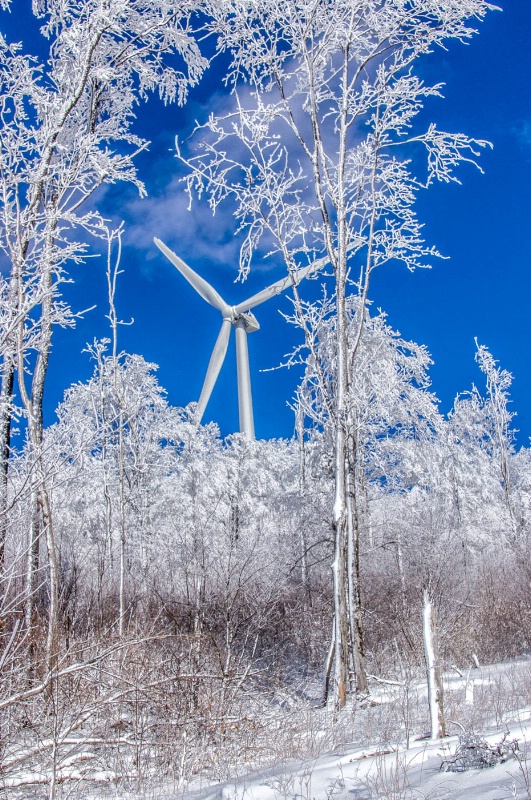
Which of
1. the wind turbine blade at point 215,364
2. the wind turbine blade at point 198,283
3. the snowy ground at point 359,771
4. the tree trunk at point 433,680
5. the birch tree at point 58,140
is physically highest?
the wind turbine blade at point 198,283

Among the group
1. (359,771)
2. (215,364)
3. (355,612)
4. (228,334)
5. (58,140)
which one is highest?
(228,334)

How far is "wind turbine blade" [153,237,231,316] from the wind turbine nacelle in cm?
158

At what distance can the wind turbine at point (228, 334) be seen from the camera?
1141 inches

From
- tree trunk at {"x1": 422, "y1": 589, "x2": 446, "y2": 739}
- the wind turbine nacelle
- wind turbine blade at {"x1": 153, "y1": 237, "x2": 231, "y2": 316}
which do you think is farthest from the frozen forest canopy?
the wind turbine nacelle

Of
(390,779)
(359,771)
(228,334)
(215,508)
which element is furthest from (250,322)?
(390,779)

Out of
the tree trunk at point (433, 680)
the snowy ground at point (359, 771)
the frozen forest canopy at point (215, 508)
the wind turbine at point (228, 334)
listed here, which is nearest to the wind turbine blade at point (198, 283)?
the wind turbine at point (228, 334)

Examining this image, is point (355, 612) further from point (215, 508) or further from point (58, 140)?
point (58, 140)

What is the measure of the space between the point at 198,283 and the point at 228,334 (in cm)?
340

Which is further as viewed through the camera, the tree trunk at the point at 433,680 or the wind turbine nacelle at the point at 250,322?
the wind turbine nacelle at the point at 250,322

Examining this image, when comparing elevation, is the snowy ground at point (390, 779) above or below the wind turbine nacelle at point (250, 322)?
below

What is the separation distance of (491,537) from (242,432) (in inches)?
582

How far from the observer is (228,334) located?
32.0 metres

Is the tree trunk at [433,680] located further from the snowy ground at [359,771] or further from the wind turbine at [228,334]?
the wind turbine at [228,334]

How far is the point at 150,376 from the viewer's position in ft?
76.5
